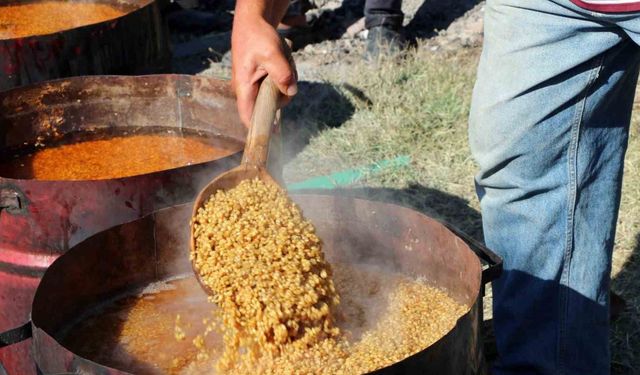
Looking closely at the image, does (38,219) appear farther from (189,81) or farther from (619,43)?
(619,43)

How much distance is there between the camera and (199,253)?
2168 millimetres

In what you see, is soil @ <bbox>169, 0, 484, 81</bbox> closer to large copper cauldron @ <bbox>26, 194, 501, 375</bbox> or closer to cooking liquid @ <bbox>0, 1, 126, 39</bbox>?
cooking liquid @ <bbox>0, 1, 126, 39</bbox>

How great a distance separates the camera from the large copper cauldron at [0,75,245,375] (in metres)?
2.44

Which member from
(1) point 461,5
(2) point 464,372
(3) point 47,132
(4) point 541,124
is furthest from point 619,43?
(1) point 461,5

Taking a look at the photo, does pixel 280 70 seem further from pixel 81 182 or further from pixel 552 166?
pixel 552 166

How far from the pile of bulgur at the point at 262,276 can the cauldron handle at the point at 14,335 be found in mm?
421

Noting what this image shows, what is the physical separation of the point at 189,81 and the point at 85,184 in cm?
95

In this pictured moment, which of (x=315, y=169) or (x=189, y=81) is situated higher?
(x=189, y=81)

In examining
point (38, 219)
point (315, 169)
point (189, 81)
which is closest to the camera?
point (38, 219)

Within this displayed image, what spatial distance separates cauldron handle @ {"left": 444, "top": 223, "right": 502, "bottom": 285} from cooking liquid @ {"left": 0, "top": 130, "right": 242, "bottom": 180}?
1.06 meters

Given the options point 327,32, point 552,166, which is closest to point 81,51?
point 552,166

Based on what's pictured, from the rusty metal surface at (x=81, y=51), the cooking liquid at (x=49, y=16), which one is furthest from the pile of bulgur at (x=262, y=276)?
the cooking liquid at (x=49, y=16)

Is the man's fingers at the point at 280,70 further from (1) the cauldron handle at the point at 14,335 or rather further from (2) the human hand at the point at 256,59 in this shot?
(1) the cauldron handle at the point at 14,335

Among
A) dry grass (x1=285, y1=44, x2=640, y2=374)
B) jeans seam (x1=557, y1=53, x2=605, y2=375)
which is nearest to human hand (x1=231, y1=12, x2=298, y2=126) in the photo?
jeans seam (x1=557, y1=53, x2=605, y2=375)
